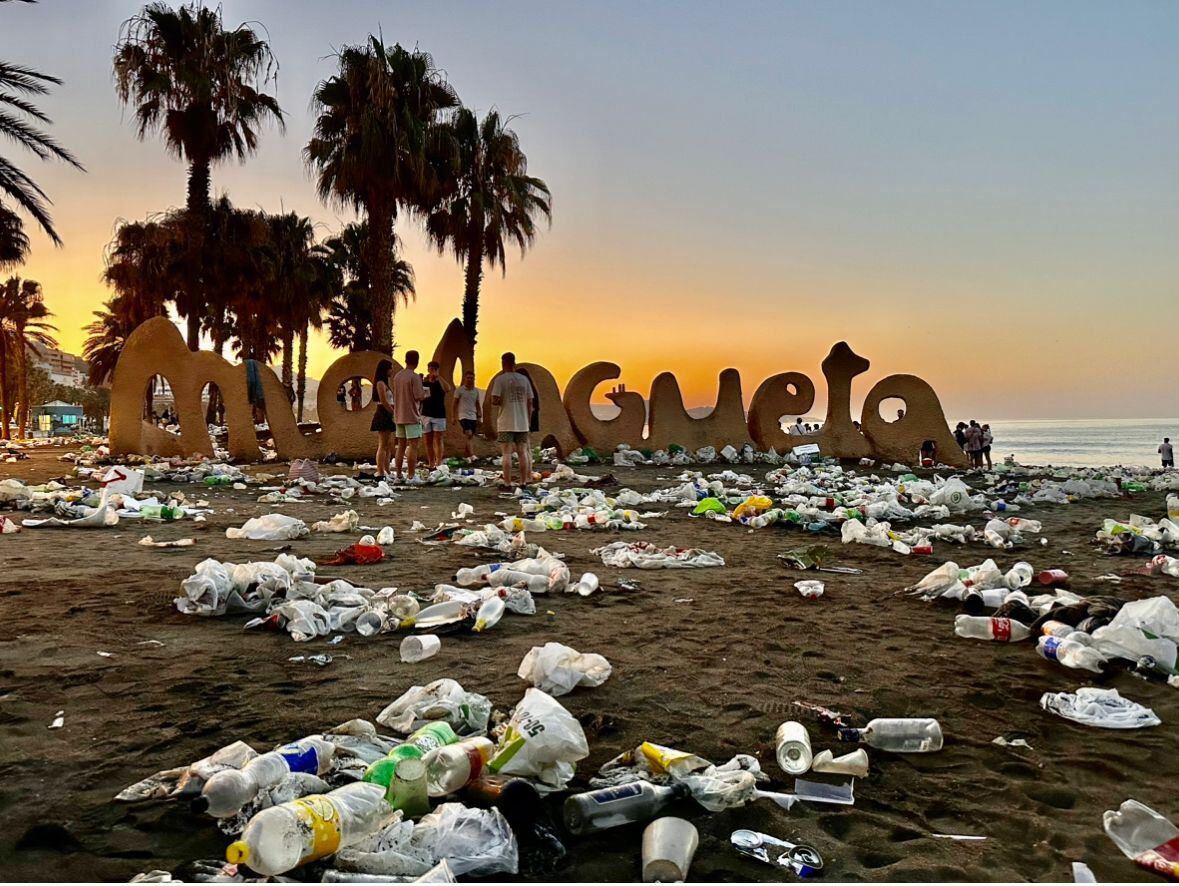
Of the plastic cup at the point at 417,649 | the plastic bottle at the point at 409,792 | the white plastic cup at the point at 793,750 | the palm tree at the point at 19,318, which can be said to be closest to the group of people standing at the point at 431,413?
the plastic cup at the point at 417,649

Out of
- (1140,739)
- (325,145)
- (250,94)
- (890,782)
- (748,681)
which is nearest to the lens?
(890,782)

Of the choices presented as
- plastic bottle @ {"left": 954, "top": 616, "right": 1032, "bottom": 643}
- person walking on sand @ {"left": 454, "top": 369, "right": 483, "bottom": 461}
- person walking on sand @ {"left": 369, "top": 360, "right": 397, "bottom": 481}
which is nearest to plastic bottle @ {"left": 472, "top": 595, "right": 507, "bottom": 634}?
plastic bottle @ {"left": 954, "top": 616, "right": 1032, "bottom": 643}

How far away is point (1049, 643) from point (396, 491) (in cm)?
796

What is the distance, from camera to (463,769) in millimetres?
1974

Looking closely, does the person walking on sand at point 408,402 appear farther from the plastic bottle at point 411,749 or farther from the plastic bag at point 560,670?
the plastic bottle at point 411,749

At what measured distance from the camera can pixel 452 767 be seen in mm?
1962

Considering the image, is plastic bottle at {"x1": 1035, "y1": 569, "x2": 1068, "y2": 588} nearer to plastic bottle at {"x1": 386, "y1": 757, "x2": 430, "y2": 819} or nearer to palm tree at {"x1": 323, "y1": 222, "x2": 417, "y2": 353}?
plastic bottle at {"x1": 386, "y1": 757, "x2": 430, "y2": 819}

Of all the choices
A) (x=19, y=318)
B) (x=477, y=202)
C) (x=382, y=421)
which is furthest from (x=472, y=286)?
(x=19, y=318)

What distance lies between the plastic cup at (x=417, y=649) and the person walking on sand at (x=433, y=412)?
808 centimetres

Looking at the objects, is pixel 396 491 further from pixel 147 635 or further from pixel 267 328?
pixel 267 328

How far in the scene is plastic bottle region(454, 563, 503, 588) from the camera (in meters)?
4.29

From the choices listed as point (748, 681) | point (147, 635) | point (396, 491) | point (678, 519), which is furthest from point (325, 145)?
point (748, 681)

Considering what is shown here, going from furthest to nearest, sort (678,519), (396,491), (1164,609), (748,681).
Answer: (396,491), (678,519), (1164,609), (748,681)

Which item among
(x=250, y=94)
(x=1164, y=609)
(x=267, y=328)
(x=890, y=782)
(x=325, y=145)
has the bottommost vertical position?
(x=890, y=782)
